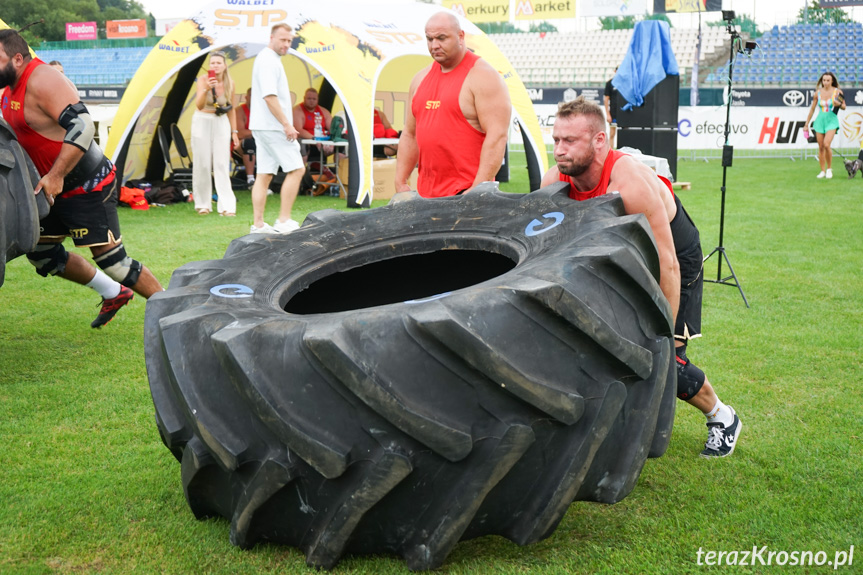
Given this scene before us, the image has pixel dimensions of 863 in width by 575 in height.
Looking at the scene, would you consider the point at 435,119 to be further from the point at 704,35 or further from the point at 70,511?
the point at 704,35

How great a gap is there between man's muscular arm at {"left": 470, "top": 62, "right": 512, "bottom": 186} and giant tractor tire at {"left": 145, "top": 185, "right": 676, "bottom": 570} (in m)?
1.73

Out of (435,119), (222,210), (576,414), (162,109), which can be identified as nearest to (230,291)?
(576,414)

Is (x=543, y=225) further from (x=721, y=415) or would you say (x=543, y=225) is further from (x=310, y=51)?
(x=310, y=51)

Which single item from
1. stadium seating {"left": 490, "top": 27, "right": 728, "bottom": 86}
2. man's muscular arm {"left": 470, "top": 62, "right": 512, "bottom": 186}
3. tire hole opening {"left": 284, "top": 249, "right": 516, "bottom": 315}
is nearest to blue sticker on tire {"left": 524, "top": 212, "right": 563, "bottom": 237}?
tire hole opening {"left": 284, "top": 249, "right": 516, "bottom": 315}

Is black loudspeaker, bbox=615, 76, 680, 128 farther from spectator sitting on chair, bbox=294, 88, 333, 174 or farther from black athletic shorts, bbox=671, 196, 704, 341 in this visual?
black athletic shorts, bbox=671, 196, 704, 341

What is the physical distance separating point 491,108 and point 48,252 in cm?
285

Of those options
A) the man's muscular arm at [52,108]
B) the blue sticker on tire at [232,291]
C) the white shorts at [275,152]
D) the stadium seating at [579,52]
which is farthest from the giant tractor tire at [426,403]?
the stadium seating at [579,52]

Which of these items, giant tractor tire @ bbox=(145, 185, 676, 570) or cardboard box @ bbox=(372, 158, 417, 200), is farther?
cardboard box @ bbox=(372, 158, 417, 200)

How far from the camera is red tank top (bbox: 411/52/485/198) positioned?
4.46 meters

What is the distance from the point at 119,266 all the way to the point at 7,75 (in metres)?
1.28

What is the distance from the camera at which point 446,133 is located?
449cm

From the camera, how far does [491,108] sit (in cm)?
436

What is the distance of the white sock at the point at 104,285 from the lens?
Result: 511 cm

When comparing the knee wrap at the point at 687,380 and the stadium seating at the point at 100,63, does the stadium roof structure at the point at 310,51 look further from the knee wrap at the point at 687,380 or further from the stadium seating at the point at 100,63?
the stadium seating at the point at 100,63
